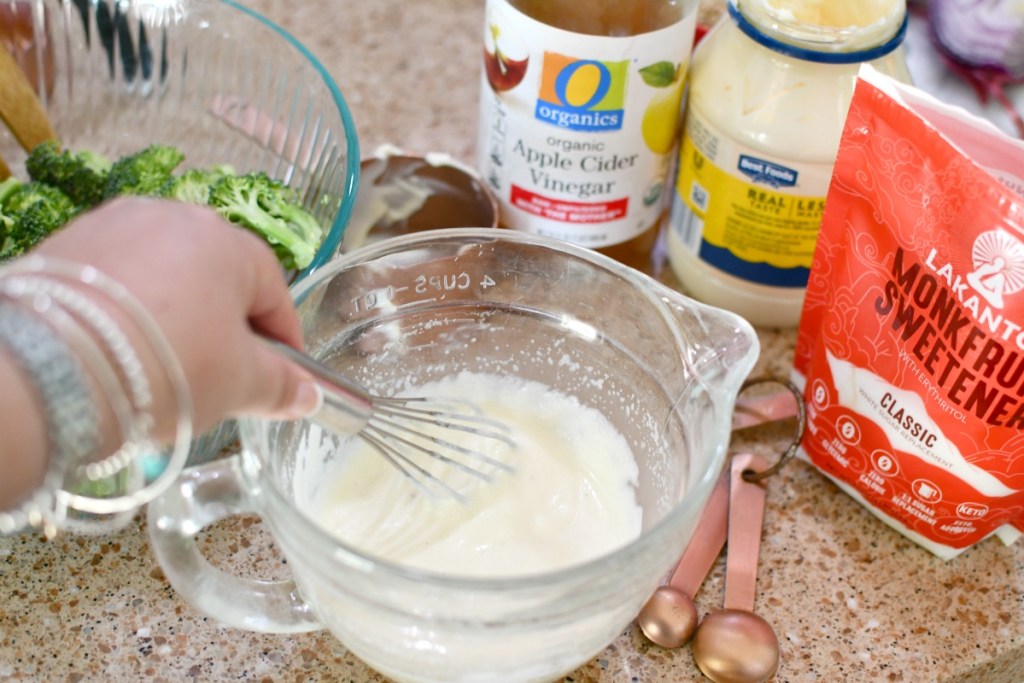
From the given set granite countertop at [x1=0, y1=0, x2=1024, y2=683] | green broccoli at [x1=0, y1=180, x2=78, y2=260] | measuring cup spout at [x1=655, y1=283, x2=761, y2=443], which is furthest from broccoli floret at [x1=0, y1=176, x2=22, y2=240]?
measuring cup spout at [x1=655, y1=283, x2=761, y2=443]

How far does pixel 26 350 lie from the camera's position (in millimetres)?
433

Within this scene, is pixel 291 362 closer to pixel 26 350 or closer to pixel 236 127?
pixel 26 350

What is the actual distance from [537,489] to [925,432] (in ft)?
0.82

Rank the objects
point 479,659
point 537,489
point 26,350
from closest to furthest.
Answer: point 26,350
point 479,659
point 537,489

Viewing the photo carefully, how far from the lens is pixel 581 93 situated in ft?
2.58

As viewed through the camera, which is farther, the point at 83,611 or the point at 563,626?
the point at 83,611

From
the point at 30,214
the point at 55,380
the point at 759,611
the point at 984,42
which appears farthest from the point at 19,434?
the point at 984,42

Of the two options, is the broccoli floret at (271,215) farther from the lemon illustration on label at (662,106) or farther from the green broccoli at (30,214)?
the lemon illustration on label at (662,106)

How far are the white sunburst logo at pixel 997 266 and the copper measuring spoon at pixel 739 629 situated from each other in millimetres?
230

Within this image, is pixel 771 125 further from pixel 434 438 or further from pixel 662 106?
pixel 434 438

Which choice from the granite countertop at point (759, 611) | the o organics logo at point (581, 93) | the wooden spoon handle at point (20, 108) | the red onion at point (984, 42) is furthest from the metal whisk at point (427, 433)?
the red onion at point (984, 42)

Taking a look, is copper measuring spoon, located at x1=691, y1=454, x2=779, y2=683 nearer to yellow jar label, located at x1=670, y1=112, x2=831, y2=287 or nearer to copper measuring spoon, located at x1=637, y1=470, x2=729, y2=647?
copper measuring spoon, located at x1=637, y1=470, x2=729, y2=647

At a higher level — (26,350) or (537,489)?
(26,350)

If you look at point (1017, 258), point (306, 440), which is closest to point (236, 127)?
point (306, 440)
